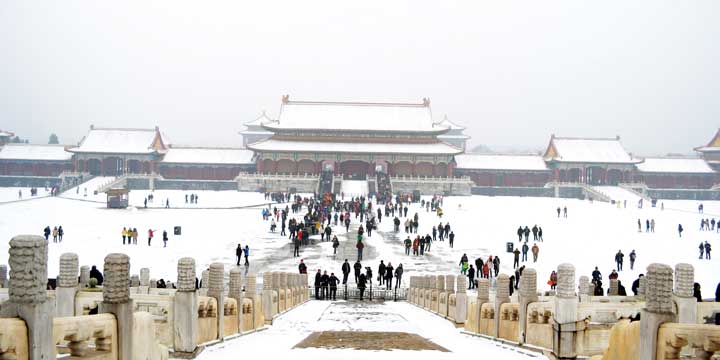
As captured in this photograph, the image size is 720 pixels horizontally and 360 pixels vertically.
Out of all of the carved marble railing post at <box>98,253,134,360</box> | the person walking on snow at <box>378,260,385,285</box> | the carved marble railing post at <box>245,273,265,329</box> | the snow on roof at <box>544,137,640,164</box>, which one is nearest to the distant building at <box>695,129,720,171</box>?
the snow on roof at <box>544,137,640,164</box>

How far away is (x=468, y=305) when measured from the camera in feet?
59.8

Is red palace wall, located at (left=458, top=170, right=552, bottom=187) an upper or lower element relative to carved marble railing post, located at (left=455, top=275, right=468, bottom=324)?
upper

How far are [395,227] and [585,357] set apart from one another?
30.8m

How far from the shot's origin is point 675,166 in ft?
273

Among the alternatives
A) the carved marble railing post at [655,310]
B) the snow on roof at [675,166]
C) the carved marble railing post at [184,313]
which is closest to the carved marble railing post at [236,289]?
→ the carved marble railing post at [184,313]

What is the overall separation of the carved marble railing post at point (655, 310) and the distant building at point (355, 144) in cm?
6583

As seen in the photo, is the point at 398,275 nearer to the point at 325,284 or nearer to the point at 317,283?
the point at 325,284

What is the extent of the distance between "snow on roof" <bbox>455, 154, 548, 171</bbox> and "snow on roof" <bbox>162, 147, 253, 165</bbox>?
79.1ft

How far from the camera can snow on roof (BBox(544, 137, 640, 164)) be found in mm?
79438

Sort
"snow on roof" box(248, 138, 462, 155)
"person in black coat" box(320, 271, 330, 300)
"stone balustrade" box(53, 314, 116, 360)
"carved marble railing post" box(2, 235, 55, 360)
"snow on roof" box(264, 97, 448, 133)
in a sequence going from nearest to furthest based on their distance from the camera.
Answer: "carved marble railing post" box(2, 235, 55, 360) < "stone balustrade" box(53, 314, 116, 360) < "person in black coat" box(320, 271, 330, 300) < "snow on roof" box(248, 138, 462, 155) < "snow on roof" box(264, 97, 448, 133)

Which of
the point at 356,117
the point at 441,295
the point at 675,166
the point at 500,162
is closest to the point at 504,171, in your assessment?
the point at 500,162

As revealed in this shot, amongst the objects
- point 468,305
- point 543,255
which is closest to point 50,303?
point 468,305

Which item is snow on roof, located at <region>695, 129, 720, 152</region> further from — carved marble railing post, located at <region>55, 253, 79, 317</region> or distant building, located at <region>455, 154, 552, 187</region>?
carved marble railing post, located at <region>55, 253, 79, 317</region>

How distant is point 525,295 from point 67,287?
25.5 feet
